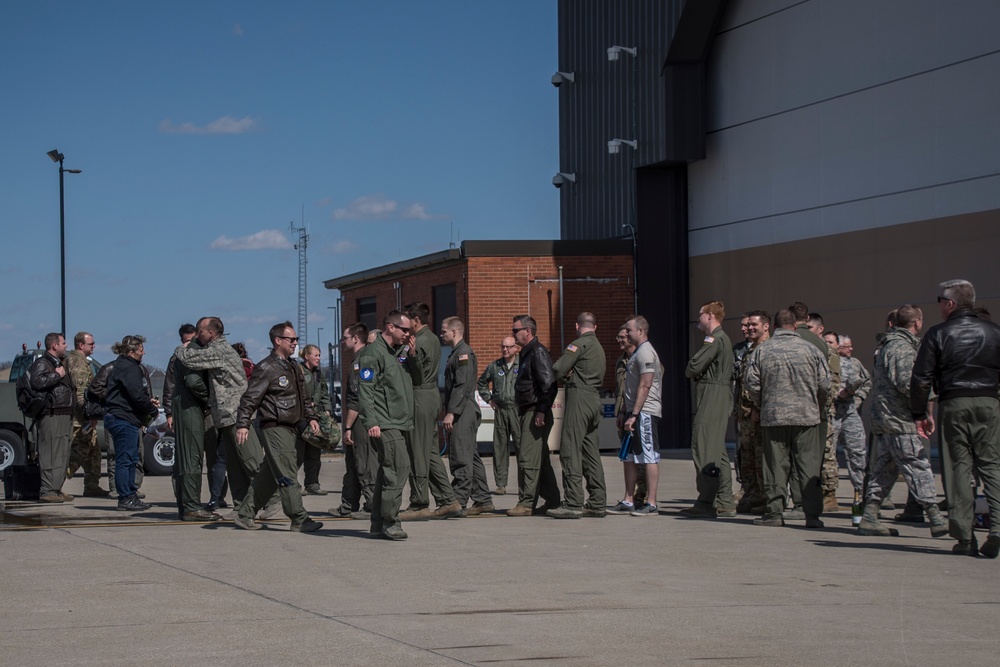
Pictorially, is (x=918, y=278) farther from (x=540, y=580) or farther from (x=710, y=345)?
(x=540, y=580)

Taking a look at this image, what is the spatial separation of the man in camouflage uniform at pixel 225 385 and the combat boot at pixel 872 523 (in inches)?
203

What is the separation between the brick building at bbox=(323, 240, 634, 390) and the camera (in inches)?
1094

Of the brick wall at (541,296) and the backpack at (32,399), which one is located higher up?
the brick wall at (541,296)

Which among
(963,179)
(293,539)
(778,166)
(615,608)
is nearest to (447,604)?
(615,608)

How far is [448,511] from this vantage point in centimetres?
1216

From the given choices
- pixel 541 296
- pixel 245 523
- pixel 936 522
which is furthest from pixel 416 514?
pixel 541 296

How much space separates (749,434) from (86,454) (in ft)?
26.4

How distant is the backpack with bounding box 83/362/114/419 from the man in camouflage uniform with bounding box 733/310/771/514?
6.83 metres

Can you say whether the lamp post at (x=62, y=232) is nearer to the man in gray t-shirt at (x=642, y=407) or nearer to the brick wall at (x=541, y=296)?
the brick wall at (x=541, y=296)

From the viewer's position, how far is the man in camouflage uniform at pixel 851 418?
12.3m

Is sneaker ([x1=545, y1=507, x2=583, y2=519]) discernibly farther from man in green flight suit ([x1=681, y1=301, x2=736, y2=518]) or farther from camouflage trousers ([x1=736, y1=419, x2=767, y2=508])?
camouflage trousers ([x1=736, y1=419, x2=767, y2=508])

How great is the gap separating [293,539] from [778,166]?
1703cm

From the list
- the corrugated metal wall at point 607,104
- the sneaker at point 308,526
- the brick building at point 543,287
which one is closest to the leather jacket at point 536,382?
the sneaker at point 308,526

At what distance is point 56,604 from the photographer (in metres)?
7.39
